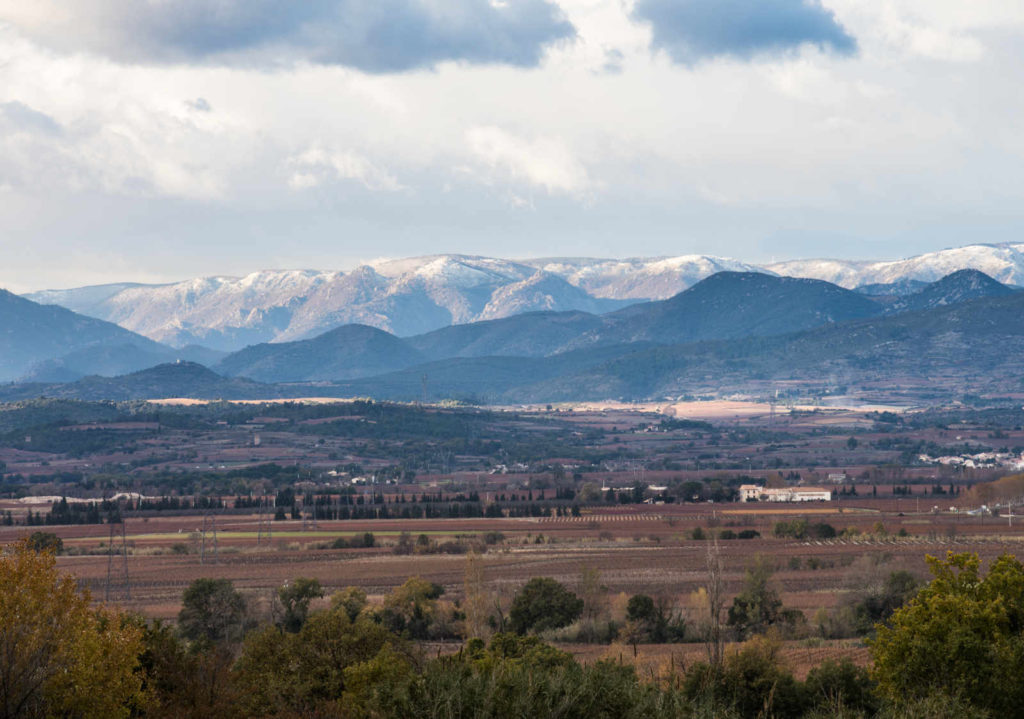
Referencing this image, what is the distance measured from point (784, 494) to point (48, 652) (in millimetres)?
148560

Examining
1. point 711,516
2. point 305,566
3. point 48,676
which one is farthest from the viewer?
point 711,516

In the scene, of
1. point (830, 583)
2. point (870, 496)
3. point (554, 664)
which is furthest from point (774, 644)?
point (870, 496)

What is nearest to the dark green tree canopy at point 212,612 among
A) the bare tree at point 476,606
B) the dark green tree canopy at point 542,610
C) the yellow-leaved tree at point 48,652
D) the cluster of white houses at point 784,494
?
the bare tree at point 476,606

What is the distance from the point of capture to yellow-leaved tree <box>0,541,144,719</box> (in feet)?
113

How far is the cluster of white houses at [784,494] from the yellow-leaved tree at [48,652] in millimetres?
142113

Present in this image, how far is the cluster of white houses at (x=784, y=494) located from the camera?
562 feet

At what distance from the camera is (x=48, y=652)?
35.2m

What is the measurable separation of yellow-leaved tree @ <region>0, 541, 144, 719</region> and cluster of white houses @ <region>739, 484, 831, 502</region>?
142113mm

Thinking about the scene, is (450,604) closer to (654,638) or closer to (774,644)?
(654,638)

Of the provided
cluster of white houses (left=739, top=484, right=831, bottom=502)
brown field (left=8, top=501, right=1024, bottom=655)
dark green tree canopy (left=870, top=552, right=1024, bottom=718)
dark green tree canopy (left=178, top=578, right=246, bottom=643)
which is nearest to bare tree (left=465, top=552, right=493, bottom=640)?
brown field (left=8, top=501, right=1024, bottom=655)

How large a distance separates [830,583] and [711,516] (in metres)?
53.5

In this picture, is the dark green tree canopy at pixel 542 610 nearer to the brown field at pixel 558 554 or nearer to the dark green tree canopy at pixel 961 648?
the brown field at pixel 558 554

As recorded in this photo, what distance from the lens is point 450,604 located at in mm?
81188

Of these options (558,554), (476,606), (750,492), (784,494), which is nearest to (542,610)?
(476,606)
